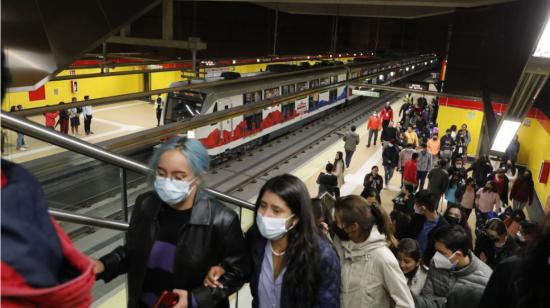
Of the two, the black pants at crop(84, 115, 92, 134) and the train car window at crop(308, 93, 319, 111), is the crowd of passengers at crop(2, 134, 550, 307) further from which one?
the train car window at crop(308, 93, 319, 111)

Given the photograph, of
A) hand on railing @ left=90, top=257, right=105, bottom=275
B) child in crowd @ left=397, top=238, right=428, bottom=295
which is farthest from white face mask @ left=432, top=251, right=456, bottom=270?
hand on railing @ left=90, top=257, right=105, bottom=275

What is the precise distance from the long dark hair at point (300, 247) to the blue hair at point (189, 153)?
365 mm

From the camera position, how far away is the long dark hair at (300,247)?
2143 mm

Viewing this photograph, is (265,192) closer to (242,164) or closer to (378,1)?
(378,1)

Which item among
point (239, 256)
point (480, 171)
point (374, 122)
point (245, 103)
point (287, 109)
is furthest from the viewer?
point (287, 109)

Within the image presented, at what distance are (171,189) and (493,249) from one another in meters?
4.27

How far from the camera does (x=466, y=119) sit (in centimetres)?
1638

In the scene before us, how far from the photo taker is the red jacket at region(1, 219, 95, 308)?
873 mm

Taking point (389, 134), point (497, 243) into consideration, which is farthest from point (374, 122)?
point (497, 243)

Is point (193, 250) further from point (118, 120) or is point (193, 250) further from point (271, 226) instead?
point (118, 120)

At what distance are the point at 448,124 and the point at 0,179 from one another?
1767 cm

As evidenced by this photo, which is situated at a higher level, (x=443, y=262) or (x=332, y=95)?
(x=443, y=262)

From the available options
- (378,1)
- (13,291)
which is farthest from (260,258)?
(378,1)

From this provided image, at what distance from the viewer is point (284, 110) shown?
16047mm
